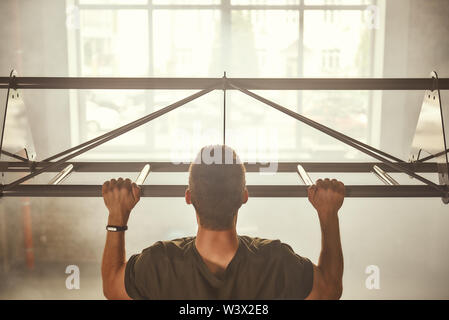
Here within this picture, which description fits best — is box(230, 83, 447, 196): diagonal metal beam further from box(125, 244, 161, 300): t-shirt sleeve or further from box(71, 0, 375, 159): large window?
box(71, 0, 375, 159): large window

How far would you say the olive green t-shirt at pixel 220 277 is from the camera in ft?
4.35

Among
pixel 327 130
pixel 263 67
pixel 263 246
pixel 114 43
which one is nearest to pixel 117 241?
pixel 263 246

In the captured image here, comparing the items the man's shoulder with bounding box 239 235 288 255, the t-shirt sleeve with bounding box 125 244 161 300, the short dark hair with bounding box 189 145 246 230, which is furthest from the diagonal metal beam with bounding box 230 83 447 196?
the t-shirt sleeve with bounding box 125 244 161 300

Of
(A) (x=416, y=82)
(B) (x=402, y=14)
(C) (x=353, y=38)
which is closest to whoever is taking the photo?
(A) (x=416, y=82)

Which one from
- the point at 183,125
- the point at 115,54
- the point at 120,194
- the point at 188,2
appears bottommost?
the point at 120,194

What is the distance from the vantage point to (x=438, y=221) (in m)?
4.58

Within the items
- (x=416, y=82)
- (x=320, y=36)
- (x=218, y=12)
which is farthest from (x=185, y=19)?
(x=416, y=82)

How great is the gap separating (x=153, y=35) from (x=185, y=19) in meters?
0.34

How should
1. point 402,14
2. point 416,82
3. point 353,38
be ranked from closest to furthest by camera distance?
point 416,82 → point 402,14 → point 353,38

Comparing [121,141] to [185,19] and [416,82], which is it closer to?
[185,19]

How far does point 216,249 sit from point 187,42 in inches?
141

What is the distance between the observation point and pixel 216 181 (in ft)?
4.28

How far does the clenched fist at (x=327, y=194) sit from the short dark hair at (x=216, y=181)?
189 mm

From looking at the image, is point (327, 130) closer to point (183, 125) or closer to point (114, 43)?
point (183, 125)
